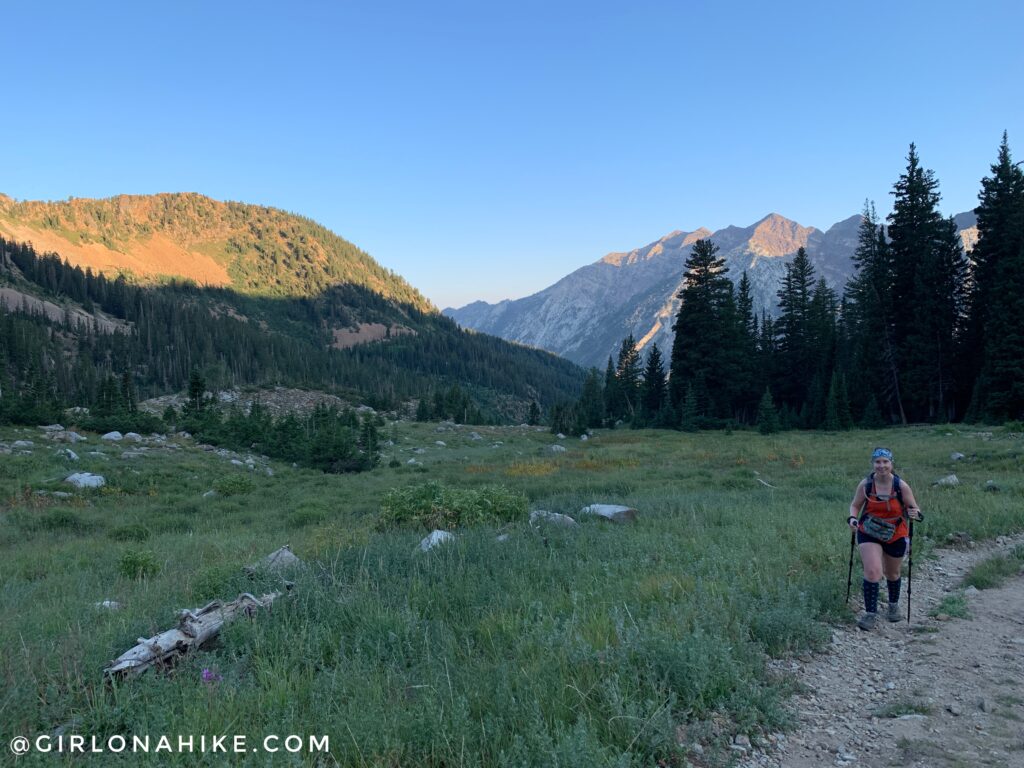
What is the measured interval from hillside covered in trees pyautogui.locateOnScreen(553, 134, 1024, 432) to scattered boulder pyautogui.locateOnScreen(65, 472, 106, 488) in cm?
3849

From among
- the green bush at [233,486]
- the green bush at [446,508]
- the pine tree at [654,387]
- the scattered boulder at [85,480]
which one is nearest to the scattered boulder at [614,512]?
the green bush at [446,508]

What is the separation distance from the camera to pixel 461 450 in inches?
1480

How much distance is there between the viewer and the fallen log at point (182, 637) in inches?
175

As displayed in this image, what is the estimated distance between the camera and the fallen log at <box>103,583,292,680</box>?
175 inches

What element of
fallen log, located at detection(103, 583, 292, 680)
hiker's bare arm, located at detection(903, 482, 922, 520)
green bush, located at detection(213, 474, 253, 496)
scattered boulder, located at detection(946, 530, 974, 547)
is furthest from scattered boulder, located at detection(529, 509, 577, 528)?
green bush, located at detection(213, 474, 253, 496)

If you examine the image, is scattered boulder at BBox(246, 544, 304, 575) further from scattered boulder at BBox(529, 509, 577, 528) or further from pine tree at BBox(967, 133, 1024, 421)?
pine tree at BBox(967, 133, 1024, 421)

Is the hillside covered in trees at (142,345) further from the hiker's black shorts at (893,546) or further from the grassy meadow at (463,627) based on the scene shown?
the hiker's black shorts at (893,546)

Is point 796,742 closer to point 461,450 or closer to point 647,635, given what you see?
point 647,635

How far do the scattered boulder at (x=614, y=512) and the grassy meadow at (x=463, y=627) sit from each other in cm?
38

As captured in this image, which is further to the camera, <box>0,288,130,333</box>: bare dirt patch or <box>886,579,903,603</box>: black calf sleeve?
<box>0,288,130,333</box>: bare dirt patch

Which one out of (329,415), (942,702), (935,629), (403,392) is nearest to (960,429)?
(935,629)

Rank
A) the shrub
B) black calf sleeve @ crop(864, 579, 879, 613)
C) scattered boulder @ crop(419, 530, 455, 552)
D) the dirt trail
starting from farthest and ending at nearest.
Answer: the shrub, scattered boulder @ crop(419, 530, 455, 552), black calf sleeve @ crop(864, 579, 879, 613), the dirt trail

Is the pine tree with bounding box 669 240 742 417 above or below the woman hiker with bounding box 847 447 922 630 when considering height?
above

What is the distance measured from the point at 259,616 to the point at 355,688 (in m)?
2.17
